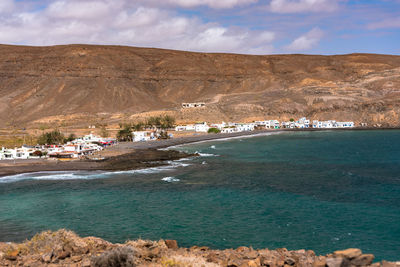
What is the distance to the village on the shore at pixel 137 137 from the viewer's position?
2589 inches

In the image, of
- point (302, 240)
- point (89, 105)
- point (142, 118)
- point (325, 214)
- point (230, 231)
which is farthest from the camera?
point (89, 105)

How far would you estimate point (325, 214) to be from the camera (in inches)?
1156

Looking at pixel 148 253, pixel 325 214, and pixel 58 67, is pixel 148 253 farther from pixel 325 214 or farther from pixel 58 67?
pixel 58 67

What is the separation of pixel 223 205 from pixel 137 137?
67423 millimetres

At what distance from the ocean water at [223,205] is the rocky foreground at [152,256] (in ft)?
24.1

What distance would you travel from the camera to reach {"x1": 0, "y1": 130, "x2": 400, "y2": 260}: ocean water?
81.0 feet

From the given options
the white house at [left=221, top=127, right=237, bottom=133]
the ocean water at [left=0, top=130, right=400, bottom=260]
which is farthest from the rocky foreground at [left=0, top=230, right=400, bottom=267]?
the white house at [left=221, top=127, right=237, bottom=133]

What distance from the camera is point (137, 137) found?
9731cm

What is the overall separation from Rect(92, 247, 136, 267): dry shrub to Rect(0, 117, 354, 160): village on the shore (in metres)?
53.9

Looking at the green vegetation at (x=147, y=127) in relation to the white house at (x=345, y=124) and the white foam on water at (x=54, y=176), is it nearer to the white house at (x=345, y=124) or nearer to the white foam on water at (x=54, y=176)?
the white foam on water at (x=54, y=176)

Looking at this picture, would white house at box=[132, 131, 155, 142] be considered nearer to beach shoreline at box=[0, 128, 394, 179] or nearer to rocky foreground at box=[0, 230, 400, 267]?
beach shoreline at box=[0, 128, 394, 179]

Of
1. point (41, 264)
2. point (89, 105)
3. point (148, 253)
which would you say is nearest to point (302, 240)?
point (148, 253)

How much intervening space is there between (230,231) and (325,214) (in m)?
8.44

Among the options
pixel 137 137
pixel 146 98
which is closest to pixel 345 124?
pixel 137 137
